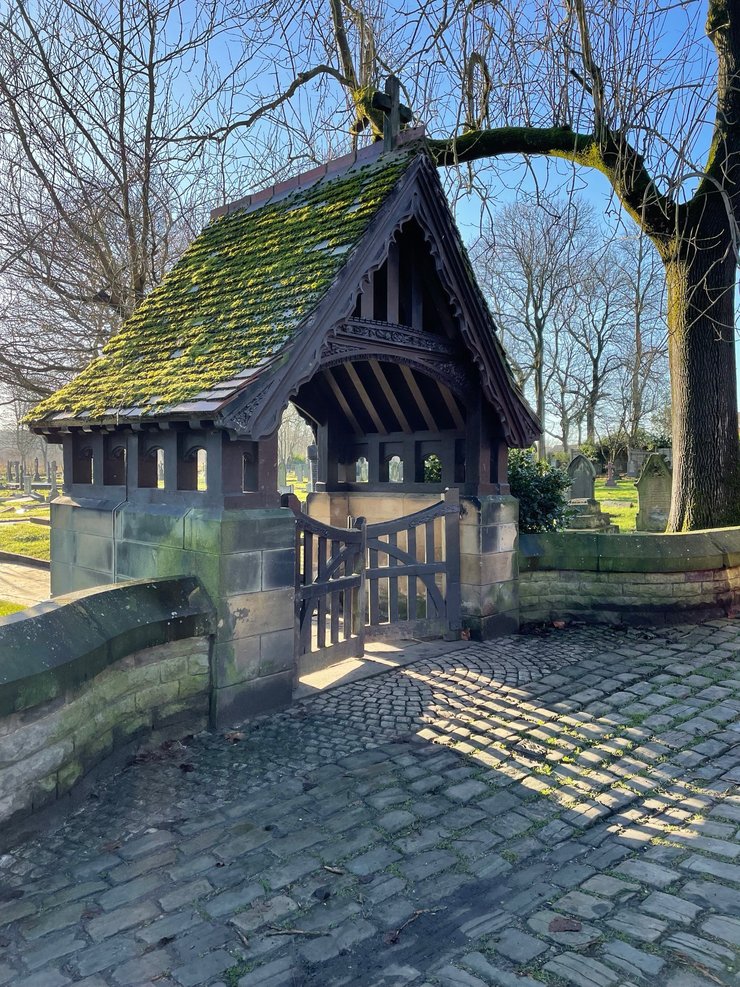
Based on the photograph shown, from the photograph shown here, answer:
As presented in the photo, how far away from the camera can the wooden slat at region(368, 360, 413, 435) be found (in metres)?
7.62

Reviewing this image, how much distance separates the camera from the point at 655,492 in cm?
1600

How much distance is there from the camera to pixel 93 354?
1300cm

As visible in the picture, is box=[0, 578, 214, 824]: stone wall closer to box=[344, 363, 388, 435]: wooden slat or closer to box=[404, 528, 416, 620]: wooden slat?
box=[404, 528, 416, 620]: wooden slat

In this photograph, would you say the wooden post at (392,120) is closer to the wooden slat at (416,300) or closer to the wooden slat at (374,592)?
the wooden slat at (416,300)

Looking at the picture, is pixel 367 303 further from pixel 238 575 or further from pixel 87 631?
pixel 87 631

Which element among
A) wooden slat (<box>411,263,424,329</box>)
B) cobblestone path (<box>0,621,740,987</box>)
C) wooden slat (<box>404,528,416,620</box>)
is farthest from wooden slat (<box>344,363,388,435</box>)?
cobblestone path (<box>0,621,740,987</box>)

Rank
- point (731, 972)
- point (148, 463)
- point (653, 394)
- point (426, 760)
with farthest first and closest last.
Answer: point (653, 394), point (148, 463), point (426, 760), point (731, 972)

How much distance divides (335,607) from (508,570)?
2.34m

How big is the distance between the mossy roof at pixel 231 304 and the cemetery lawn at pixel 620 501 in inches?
486

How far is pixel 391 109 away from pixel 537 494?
492 centimetres

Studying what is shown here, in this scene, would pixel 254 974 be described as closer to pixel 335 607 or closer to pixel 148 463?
pixel 335 607

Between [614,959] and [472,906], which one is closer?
[614,959]

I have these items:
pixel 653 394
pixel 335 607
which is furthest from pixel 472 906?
pixel 653 394

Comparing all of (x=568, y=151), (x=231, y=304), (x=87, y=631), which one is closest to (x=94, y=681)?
(x=87, y=631)
